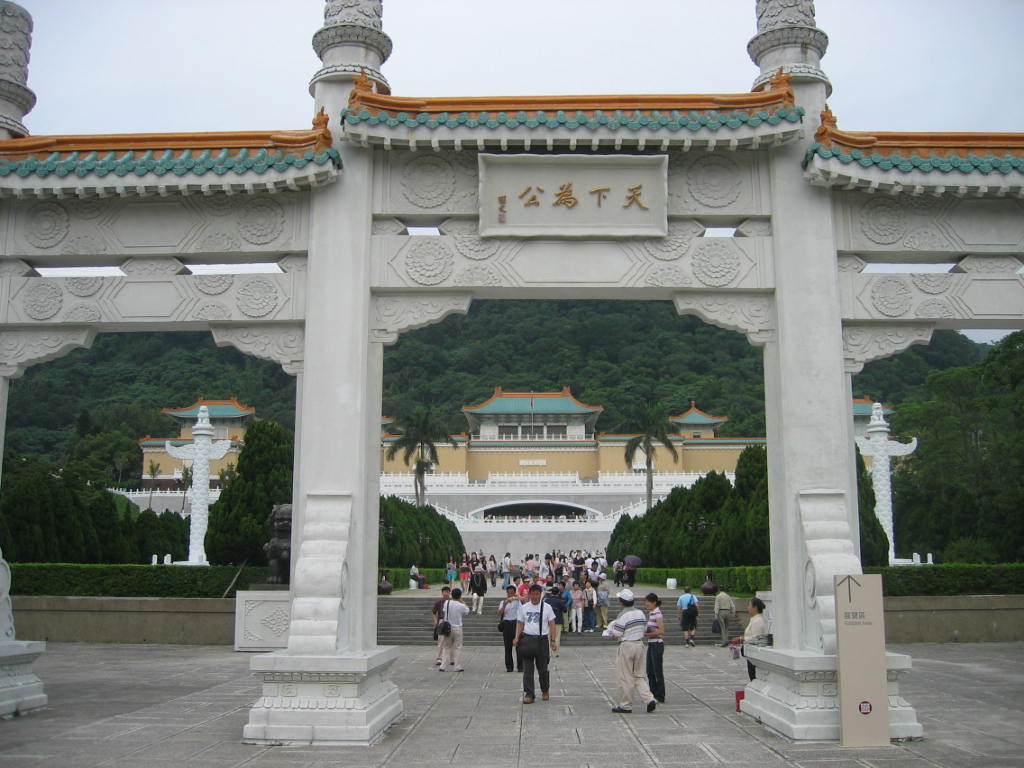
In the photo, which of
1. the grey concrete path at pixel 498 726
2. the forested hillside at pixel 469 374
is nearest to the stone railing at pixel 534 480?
the forested hillside at pixel 469 374

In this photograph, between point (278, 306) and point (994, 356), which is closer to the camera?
point (278, 306)

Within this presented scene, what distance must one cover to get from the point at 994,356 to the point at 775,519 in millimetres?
25079

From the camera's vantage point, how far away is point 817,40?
8430mm

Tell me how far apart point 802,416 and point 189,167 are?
18.5ft

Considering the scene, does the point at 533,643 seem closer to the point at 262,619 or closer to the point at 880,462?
the point at 262,619

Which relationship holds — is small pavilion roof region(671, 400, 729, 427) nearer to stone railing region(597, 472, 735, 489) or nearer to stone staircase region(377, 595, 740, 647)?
stone railing region(597, 472, 735, 489)

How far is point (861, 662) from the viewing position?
6645 millimetres

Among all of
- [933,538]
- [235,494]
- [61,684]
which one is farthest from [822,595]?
[933,538]

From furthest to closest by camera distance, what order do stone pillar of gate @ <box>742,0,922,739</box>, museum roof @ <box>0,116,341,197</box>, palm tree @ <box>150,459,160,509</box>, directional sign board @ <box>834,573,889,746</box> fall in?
1. palm tree @ <box>150,459,160,509</box>
2. museum roof @ <box>0,116,341,197</box>
3. stone pillar of gate @ <box>742,0,922,739</box>
4. directional sign board @ <box>834,573,889,746</box>

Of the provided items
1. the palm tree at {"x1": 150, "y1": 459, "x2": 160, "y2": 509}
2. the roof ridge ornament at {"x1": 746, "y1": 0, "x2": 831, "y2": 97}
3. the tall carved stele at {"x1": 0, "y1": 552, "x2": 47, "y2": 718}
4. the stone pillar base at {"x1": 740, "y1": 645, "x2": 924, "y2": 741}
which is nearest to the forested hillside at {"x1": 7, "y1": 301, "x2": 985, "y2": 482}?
the palm tree at {"x1": 150, "y1": 459, "x2": 160, "y2": 509}

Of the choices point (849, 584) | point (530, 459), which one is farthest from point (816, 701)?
point (530, 459)

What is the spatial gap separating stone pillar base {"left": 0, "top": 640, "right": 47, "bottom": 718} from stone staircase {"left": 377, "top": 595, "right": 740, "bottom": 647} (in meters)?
9.61

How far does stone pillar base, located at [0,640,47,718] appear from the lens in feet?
25.3

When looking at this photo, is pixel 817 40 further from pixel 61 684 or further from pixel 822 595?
pixel 61 684
